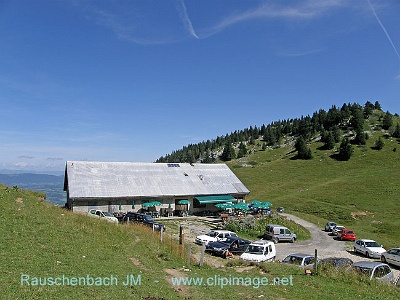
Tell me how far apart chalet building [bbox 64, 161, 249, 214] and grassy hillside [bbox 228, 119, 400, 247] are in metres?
16.2

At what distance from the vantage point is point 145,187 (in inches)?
1837

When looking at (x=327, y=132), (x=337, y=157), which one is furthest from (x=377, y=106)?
(x=337, y=157)

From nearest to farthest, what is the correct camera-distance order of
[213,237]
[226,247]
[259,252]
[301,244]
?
[259,252] < [226,247] < [213,237] < [301,244]

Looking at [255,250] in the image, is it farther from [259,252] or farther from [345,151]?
[345,151]

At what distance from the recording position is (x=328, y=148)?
Answer: 376ft

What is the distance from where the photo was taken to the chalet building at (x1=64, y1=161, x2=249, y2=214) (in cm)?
4233

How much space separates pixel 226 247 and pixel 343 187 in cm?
5999

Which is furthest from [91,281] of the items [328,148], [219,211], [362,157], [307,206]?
[328,148]

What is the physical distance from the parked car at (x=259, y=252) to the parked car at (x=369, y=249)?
38.8ft

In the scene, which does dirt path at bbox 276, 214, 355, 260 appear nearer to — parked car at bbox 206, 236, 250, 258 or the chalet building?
parked car at bbox 206, 236, 250, 258

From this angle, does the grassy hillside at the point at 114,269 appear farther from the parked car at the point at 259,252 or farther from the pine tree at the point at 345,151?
the pine tree at the point at 345,151

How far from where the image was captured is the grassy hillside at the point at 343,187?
2128 inches

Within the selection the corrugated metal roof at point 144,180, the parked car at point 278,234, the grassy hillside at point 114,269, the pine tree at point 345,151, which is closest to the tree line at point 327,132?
the pine tree at point 345,151

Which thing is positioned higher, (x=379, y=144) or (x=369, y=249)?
(x=379, y=144)
